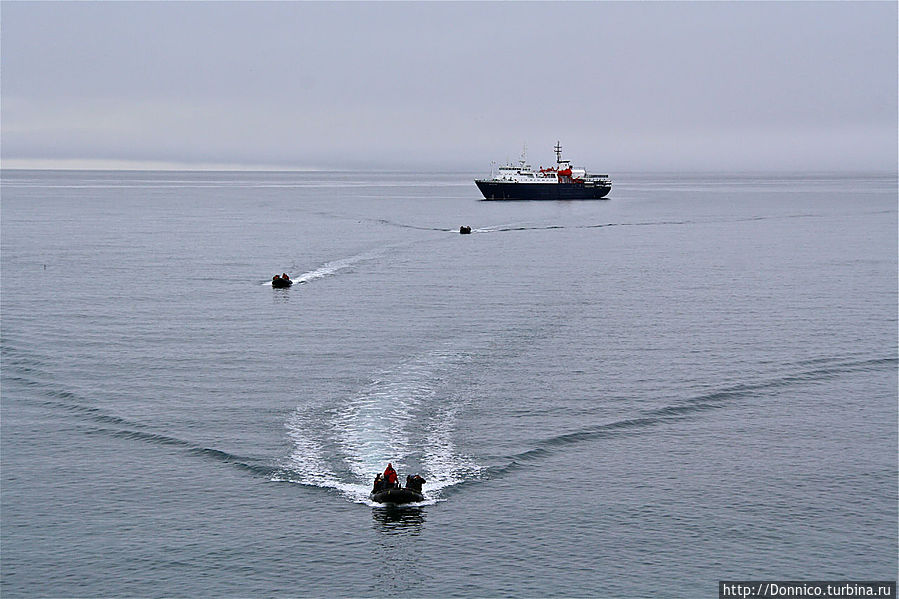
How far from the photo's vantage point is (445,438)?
60.8 metres

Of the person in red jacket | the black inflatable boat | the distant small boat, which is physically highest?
the distant small boat

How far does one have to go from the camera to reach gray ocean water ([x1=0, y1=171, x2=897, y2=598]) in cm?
4600

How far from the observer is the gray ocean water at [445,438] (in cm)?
4600

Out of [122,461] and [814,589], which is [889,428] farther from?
[122,461]

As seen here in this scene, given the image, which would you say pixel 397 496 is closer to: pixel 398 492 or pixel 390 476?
pixel 398 492

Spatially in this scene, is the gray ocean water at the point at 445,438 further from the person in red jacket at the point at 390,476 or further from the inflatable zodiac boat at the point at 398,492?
the person in red jacket at the point at 390,476

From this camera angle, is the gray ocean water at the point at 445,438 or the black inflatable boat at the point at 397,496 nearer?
the gray ocean water at the point at 445,438

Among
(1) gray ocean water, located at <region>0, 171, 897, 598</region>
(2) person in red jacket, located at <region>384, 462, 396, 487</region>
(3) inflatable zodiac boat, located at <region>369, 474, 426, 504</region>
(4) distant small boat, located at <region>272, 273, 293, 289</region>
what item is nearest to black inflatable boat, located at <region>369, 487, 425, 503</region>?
(3) inflatable zodiac boat, located at <region>369, 474, 426, 504</region>

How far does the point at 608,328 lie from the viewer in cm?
9219

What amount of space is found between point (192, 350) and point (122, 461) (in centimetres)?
2497

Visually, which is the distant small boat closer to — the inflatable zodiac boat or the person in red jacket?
the inflatable zodiac boat

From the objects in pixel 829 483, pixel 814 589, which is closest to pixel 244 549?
pixel 814 589

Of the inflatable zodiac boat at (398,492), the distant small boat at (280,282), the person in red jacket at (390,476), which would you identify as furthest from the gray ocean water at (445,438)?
the person in red jacket at (390,476)

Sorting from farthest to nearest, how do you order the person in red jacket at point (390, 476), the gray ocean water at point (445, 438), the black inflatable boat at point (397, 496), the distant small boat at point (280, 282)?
the distant small boat at point (280, 282) < the person in red jacket at point (390, 476) < the black inflatable boat at point (397, 496) < the gray ocean water at point (445, 438)
